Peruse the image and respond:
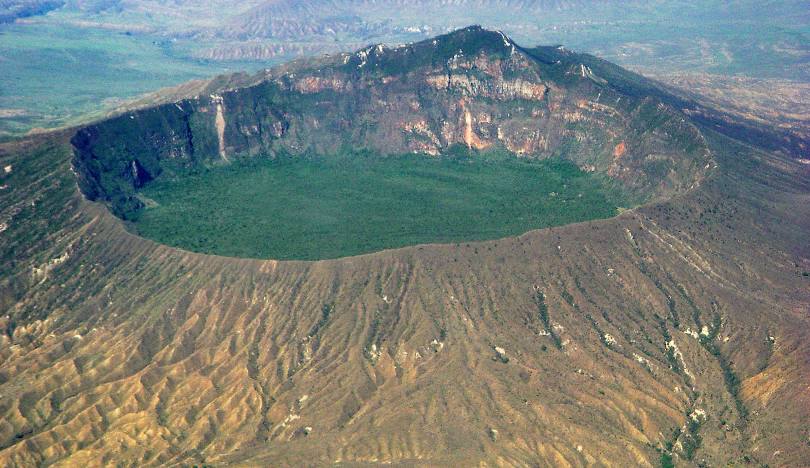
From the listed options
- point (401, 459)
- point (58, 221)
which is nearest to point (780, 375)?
point (401, 459)

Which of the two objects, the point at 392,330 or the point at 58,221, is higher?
the point at 58,221

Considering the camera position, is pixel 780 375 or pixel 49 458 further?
pixel 780 375

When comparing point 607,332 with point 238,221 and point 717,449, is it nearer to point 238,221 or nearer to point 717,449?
point 717,449

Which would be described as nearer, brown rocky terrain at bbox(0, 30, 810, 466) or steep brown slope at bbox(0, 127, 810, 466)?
brown rocky terrain at bbox(0, 30, 810, 466)

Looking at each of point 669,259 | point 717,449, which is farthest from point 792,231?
point 717,449

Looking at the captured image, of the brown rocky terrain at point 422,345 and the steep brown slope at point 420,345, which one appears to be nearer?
the brown rocky terrain at point 422,345

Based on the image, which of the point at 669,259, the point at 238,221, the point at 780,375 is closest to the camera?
the point at 780,375

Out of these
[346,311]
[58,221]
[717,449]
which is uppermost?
Result: [58,221]

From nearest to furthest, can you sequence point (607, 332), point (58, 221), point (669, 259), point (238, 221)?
1. point (607, 332)
2. point (669, 259)
3. point (58, 221)
4. point (238, 221)
